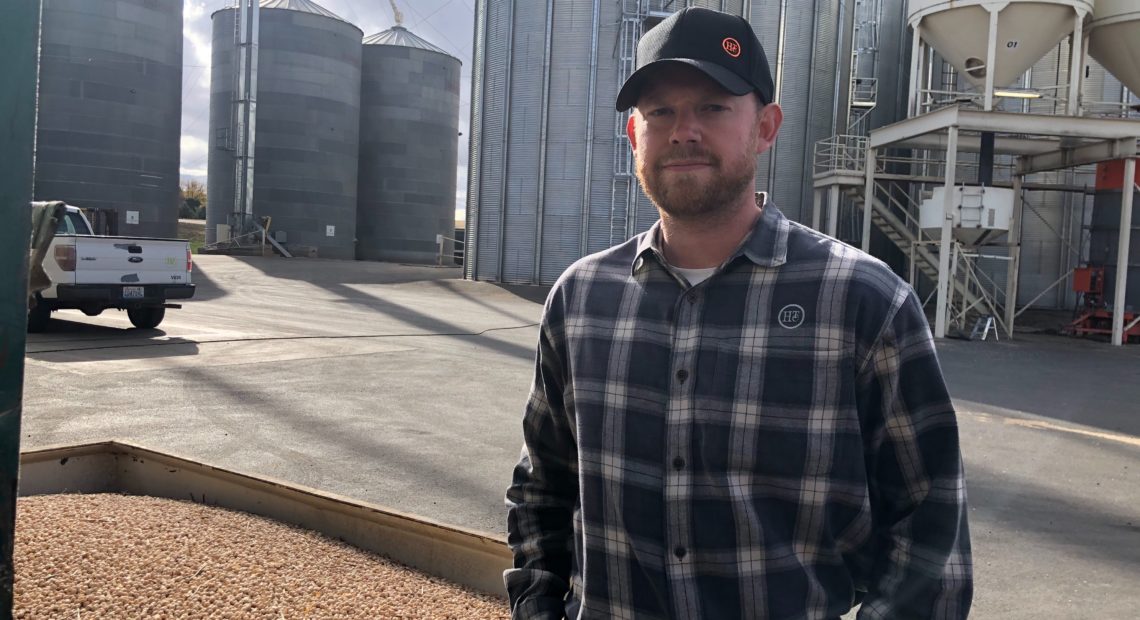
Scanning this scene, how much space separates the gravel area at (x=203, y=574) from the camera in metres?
3.29

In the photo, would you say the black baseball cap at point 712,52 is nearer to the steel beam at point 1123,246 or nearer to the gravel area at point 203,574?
the gravel area at point 203,574

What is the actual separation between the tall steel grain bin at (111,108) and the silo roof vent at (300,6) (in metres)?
5.73

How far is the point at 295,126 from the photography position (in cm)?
3556

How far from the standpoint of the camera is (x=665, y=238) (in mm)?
2119

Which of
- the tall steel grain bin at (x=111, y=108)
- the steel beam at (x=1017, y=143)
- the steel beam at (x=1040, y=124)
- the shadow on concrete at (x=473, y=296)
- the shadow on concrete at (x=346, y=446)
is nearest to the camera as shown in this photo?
the shadow on concrete at (x=346, y=446)

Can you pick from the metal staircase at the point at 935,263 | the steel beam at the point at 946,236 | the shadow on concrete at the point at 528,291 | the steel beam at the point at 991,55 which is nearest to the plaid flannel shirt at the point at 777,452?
the steel beam at the point at 946,236

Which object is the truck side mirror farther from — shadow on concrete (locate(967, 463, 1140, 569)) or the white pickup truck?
the white pickup truck

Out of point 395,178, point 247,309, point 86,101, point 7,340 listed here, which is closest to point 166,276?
point 247,309

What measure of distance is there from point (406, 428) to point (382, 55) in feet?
120

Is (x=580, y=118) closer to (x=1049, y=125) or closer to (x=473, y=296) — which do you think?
(x=473, y=296)

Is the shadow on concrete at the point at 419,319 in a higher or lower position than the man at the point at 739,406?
lower

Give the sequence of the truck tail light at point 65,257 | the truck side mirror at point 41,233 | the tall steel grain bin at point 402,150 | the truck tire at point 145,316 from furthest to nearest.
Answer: the tall steel grain bin at point 402,150, the truck tire at point 145,316, the truck tail light at point 65,257, the truck side mirror at point 41,233

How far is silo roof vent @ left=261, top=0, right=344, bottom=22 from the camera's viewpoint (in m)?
36.0

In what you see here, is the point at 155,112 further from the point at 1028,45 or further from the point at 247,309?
the point at 1028,45
